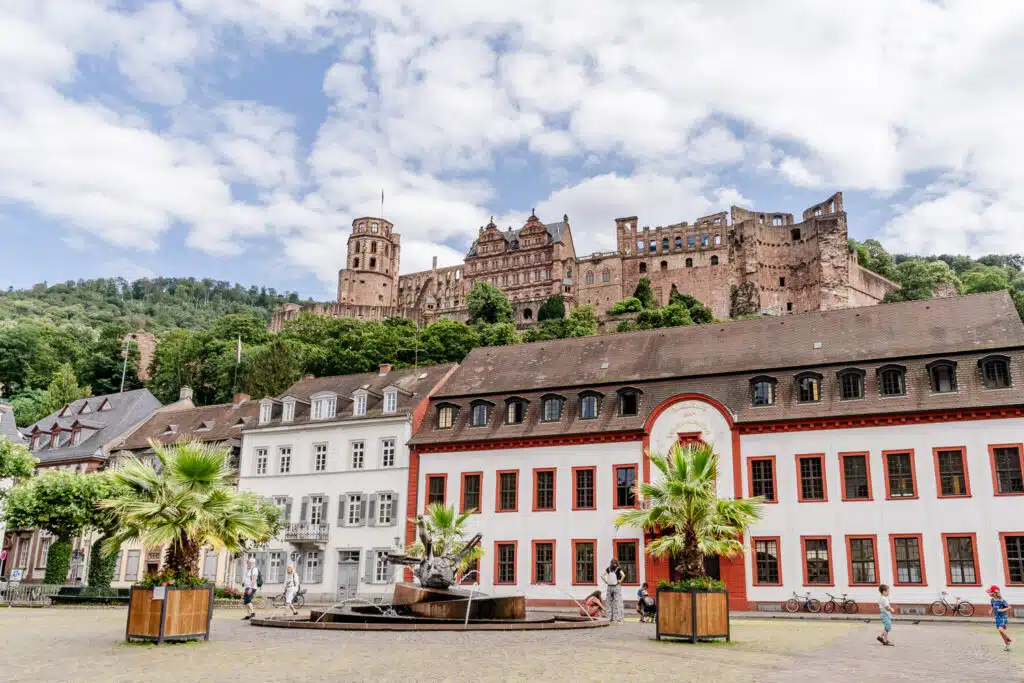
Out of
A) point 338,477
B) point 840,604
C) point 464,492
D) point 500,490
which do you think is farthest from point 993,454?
point 338,477

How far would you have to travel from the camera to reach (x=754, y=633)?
2406cm

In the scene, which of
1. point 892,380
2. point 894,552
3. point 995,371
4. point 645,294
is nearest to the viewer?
point 894,552

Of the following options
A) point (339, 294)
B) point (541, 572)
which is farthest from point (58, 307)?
point (541, 572)

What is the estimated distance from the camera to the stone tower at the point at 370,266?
164 m

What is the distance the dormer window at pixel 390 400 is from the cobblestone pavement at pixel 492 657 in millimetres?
21945

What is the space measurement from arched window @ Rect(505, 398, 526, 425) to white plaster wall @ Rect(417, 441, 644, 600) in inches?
62.8

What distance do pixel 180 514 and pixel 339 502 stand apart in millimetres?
25927

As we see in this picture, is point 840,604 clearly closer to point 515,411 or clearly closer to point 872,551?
point 872,551

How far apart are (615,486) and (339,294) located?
5173 inches

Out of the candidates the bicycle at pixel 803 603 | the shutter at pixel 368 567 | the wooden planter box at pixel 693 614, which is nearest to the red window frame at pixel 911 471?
the bicycle at pixel 803 603

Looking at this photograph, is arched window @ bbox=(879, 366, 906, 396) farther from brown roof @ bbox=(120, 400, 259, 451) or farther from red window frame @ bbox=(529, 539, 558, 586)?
brown roof @ bbox=(120, 400, 259, 451)

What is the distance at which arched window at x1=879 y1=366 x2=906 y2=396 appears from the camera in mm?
35438

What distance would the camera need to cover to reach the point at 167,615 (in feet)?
61.9

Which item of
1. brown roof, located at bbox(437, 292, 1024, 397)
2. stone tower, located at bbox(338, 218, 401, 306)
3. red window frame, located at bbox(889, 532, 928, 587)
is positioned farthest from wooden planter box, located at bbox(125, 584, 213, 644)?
stone tower, located at bbox(338, 218, 401, 306)
